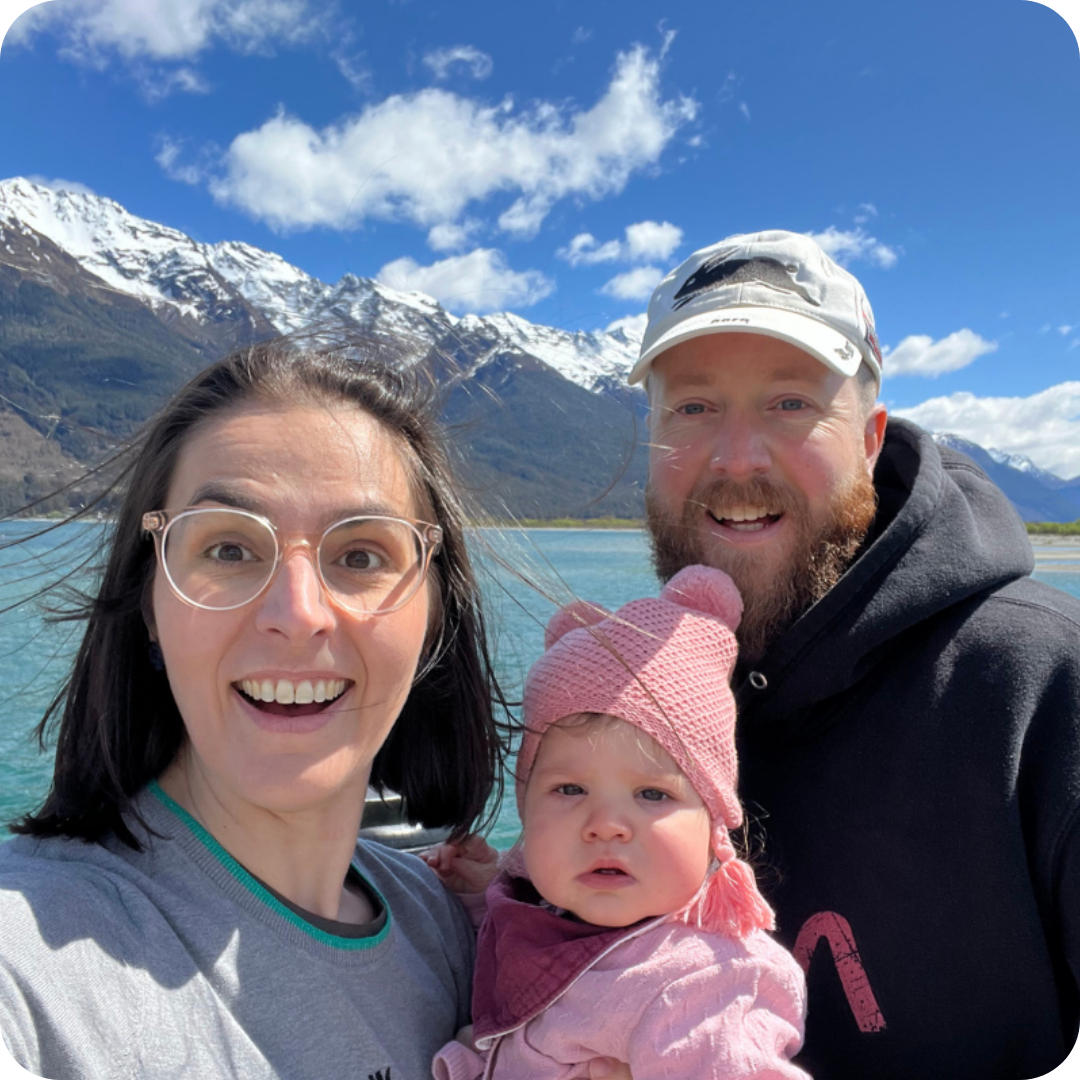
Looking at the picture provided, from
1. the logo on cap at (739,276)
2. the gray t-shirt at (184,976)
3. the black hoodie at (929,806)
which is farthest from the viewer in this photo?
the logo on cap at (739,276)

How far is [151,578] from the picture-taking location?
158cm

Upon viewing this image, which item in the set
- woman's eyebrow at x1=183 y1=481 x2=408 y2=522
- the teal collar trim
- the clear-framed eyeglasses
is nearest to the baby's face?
the teal collar trim

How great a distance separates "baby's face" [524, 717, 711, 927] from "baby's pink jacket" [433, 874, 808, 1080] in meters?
0.06

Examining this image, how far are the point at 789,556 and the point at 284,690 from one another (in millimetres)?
1466

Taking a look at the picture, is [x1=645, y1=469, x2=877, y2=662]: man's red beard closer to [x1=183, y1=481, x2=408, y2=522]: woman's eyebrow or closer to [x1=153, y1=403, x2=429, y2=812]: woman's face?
[x1=153, y1=403, x2=429, y2=812]: woman's face

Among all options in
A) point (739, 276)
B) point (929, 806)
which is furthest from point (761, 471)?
point (929, 806)

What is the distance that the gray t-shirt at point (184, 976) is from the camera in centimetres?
111

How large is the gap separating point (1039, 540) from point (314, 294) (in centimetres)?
6518

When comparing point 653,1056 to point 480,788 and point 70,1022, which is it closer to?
point 480,788

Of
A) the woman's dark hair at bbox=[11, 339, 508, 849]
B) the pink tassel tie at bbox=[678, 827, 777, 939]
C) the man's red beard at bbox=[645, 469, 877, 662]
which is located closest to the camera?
the woman's dark hair at bbox=[11, 339, 508, 849]

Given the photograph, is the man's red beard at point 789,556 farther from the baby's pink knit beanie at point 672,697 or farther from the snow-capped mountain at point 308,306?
the snow-capped mountain at point 308,306

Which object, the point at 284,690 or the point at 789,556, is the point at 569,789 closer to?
the point at 284,690

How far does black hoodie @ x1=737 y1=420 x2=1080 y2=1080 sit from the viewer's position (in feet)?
6.05

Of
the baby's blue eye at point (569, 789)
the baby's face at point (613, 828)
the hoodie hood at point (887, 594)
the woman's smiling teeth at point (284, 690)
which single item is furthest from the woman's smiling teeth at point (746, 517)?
the woman's smiling teeth at point (284, 690)
